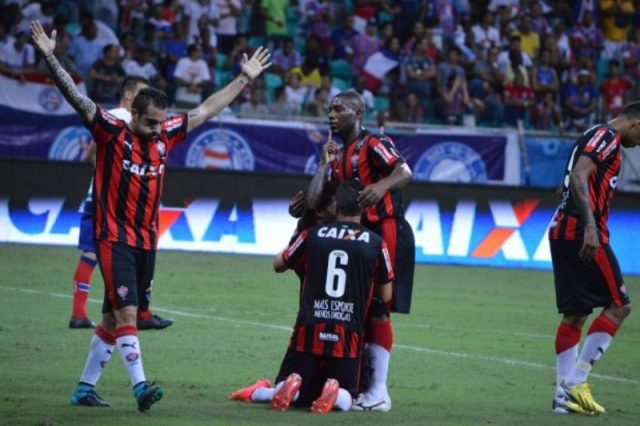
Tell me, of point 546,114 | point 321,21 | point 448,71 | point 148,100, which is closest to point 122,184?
point 148,100

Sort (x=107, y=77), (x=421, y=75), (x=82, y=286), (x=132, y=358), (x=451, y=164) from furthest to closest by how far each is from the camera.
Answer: (x=421, y=75) → (x=451, y=164) → (x=107, y=77) → (x=82, y=286) → (x=132, y=358)

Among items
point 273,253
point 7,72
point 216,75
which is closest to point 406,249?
point 273,253

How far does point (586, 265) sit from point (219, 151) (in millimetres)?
13021

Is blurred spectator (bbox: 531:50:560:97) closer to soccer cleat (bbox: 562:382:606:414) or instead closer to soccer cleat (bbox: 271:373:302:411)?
soccer cleat (bbox: 562:382:606:414)

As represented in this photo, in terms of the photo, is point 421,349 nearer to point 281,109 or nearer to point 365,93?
point 281,109

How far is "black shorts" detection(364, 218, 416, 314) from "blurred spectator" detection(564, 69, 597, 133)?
50.1ft

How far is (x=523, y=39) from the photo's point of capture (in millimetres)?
26391

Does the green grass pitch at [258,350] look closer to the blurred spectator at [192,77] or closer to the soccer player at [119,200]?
the soccer player at [119,200]

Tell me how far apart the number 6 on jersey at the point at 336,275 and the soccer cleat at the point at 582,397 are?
1.83 metres

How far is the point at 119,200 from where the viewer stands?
8.37 meters

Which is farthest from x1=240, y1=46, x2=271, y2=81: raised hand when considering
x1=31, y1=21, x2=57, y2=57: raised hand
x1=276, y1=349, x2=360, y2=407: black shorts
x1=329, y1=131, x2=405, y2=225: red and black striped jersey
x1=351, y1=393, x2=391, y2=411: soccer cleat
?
x1=351, y1=393, x2=391, y2=411: soccer cleat

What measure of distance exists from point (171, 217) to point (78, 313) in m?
7.24

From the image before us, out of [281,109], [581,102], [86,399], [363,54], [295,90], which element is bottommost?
[86,399]

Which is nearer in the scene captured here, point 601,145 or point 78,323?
point 601,145
